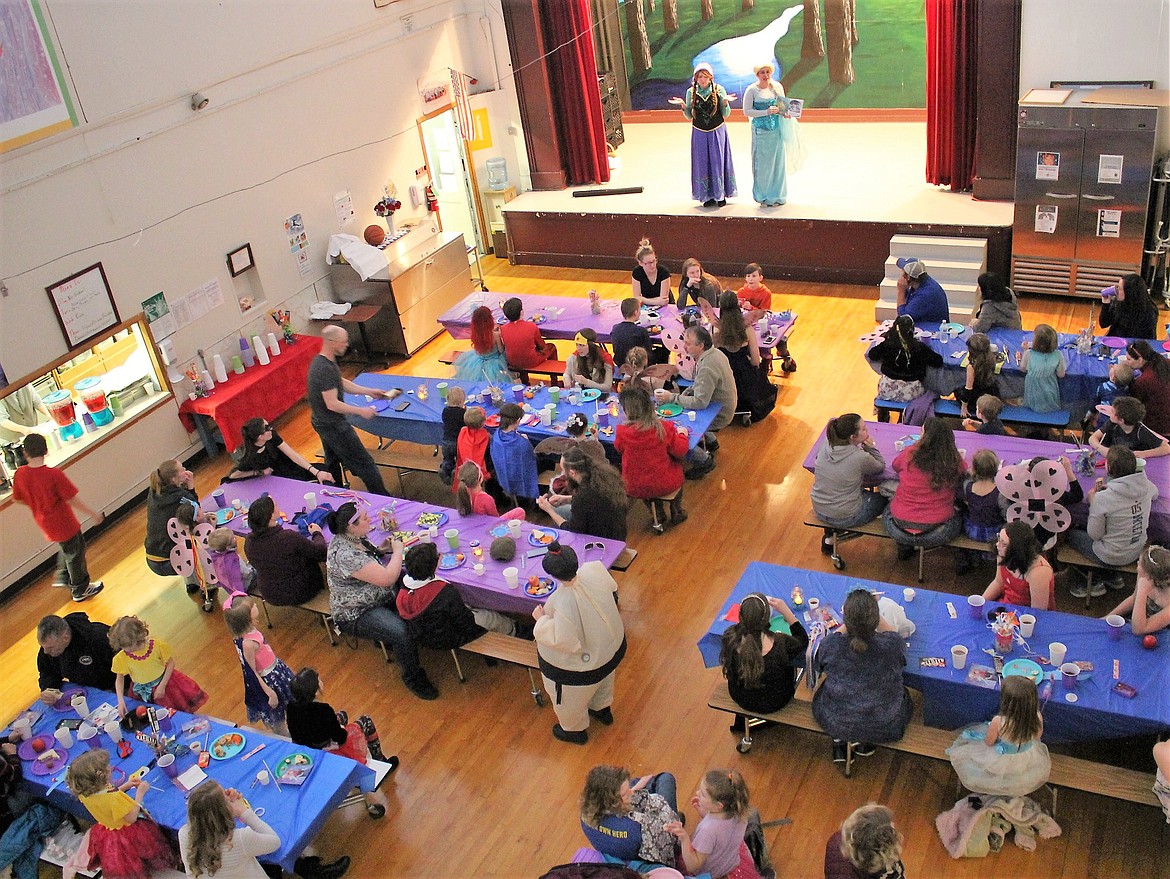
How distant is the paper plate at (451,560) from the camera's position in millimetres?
6453

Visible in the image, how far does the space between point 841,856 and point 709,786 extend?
0.60m

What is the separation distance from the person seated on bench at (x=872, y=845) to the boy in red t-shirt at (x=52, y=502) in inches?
243

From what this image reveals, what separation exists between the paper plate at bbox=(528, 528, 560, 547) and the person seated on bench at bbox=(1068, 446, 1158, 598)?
324cm

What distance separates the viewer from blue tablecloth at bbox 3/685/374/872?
4965 millimetres

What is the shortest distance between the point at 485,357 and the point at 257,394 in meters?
2.50

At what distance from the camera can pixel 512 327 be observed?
30.5 ft

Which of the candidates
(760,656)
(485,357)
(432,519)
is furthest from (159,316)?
(760,656)

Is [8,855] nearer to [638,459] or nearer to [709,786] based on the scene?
[709,786]

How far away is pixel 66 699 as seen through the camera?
6.01 meters

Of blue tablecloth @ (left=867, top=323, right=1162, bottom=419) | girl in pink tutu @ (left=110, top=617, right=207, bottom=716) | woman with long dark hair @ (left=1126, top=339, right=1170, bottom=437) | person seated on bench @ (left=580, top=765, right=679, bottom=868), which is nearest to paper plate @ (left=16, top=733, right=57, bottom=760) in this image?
girl in pink tutu @ (left=110, top=617, right=207, bottom=716)

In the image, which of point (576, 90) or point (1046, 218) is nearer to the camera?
point (1046, 218)

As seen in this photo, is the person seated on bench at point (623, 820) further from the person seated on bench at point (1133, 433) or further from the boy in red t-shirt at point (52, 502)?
the boy in red t-shirt at point (52, 502)

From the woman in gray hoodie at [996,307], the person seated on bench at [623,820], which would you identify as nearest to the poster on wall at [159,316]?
the person seated on bench at [623,820]

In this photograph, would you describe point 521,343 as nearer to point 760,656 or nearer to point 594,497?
point 594,497
